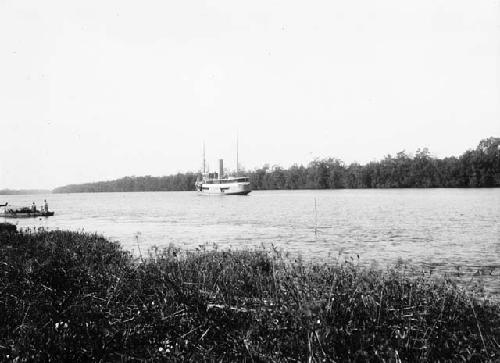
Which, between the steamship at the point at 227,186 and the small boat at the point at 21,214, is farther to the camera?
the steamship at the point at 227,186

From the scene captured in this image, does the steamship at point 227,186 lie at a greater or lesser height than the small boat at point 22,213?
greater

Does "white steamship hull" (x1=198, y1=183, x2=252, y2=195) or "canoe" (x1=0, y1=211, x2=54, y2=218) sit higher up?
"white steamship hull" (x1=198, y1=183, x2=252, y2=195)

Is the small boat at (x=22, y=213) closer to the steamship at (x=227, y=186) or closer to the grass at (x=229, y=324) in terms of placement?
the grass at (x=229, y=324)

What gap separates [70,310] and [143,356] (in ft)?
6.63

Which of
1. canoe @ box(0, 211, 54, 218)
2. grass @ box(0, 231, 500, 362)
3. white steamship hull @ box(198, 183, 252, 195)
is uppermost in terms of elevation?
white steamship hull @ box(198, 183, 252, 195)

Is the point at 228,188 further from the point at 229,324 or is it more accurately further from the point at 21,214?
the point at 229,324

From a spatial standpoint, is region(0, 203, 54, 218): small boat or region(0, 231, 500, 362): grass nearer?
region(0, 231, 500, 362): grass

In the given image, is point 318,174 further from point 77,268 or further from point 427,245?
point 77,268

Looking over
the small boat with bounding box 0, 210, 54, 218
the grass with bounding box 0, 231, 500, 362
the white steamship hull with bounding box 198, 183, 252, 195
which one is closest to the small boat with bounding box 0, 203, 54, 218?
the small boat with bounding box 0, 210, 54, 218

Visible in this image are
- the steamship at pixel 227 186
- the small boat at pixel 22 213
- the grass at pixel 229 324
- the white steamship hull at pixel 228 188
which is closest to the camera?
the grass at pixel 229 324

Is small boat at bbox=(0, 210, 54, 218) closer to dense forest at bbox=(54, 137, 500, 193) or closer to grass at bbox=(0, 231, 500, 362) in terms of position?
grass at bbox=(0, 231, 500, 362)

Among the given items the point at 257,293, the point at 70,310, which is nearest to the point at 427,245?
the point at 257,293

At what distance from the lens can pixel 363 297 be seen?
718 cm

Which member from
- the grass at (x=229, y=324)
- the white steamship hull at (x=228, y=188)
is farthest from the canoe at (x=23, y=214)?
the white steamship hull at (x=228, y=188)
